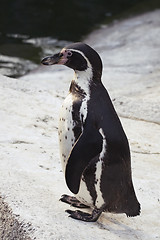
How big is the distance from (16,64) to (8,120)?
4029mm

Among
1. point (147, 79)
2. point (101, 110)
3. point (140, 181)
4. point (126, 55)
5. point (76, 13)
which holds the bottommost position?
point (76, 13)

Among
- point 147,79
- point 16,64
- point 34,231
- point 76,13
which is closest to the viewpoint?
point 34,231

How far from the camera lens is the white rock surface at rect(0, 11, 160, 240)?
327cm

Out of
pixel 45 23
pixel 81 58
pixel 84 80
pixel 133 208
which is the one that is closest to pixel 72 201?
pixel 133 208

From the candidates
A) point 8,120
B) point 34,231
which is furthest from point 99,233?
point 8,120

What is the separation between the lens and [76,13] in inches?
440

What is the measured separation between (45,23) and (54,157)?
6.60 metres

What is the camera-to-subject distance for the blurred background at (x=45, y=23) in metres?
8.89

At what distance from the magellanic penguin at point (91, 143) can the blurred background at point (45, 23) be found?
16.1 feet

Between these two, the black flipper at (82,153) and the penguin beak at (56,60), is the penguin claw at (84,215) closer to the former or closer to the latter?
the black flipper at (82,153)

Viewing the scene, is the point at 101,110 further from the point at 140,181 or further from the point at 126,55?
the point at 126,55

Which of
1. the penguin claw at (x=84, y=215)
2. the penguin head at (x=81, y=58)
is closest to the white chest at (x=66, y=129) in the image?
the penguin head at (x=81, y=58)

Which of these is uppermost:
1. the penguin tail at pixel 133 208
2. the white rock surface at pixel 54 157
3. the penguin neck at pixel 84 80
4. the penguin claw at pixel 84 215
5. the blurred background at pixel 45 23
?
the penguin neck at pixel 84 80

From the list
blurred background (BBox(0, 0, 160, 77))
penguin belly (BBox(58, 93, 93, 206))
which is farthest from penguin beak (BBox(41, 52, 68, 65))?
blurred background (BBox(0, 0, 160, 77))
